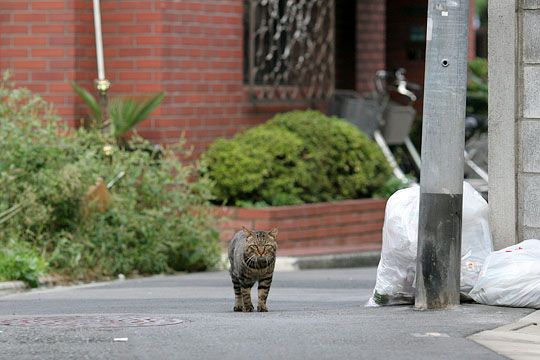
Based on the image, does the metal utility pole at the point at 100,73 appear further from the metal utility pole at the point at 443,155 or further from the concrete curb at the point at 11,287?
the metal utility pole at the point at 443,155

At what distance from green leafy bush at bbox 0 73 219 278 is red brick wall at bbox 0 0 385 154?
3.47 ft

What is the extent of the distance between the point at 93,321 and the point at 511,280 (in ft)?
9.39

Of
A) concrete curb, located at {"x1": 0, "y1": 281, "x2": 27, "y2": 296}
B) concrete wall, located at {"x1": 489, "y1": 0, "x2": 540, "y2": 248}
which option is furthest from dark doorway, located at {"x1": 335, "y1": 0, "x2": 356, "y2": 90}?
concrete wall, located at {"x1": 489, "y1": 0, "x2": 540, "y2": 248}

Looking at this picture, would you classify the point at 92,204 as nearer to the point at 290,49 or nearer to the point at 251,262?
the point at 251,262

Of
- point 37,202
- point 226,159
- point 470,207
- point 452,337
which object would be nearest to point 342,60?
point 226,159

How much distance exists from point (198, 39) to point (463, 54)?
766cm

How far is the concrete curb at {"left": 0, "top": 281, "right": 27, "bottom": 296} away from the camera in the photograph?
13.1 meters

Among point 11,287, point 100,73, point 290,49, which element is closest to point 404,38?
point 290,49

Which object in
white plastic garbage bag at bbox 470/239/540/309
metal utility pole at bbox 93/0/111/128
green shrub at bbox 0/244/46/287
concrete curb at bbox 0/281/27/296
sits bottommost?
concrete curb at bbox 0/281/27/296

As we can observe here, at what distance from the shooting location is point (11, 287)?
1323 cm

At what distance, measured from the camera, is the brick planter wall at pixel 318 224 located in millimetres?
16453

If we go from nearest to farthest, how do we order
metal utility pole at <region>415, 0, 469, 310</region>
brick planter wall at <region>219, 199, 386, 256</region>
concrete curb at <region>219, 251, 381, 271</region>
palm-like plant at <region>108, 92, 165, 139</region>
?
metal utility pole at <region>415, 0, 469, 310</region>
concrete curb at <region>219, 251, 381, 271</region>
palm-like plant at <region>108, 92, 165, 139</region>
brick planter wall at <region>219, 199, 386, 256</region>

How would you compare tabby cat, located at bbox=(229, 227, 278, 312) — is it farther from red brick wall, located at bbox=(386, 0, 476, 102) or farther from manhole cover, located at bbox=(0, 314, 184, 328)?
red brick wall, located at bbox=(386, 0, 476, 102)

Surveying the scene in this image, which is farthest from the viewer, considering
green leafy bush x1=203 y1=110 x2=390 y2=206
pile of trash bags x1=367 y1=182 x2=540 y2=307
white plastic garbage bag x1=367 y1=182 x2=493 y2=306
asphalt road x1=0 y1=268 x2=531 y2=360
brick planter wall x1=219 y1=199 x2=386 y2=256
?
green leafy bush x1=203 y1=110 x2=390 y2=206
